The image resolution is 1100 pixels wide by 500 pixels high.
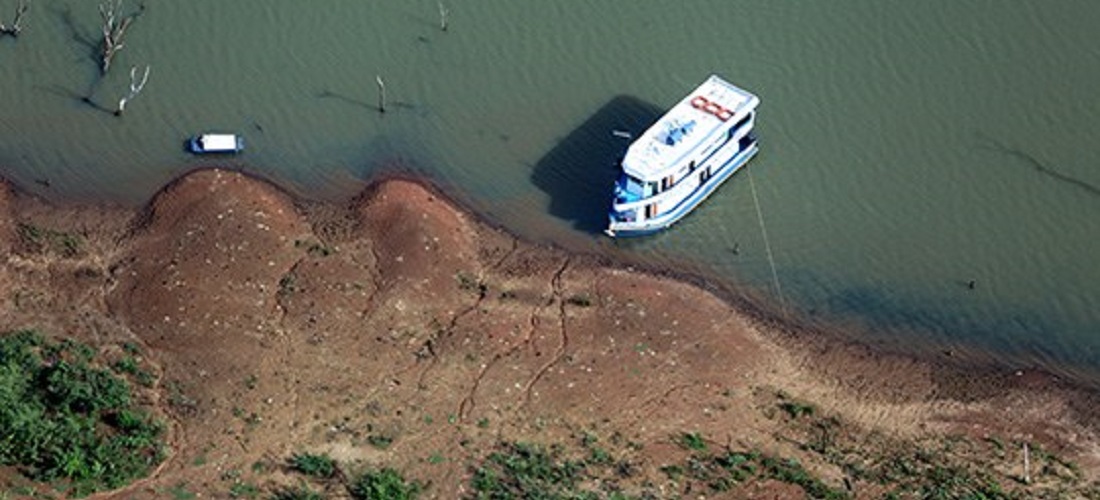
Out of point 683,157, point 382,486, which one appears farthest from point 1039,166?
point 382,486

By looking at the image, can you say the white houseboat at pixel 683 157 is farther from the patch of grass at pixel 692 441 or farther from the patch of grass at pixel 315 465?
the patch of grass at pixel 315 465

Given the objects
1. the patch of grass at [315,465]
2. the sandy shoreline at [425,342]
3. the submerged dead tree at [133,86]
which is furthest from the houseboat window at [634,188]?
the submerged dead tree at [133,86]

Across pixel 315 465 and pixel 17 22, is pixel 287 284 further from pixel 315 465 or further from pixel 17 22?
pixel 17 22

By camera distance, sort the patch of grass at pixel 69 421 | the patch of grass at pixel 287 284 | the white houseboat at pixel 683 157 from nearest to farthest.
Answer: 1. the patch of grass at pixel 69 421
2. the patch of grass at pixel 287 284
3. the white houseboat at pixel 683 157

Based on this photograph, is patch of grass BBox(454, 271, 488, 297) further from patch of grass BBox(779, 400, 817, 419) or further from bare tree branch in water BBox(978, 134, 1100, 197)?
bare tree branch in water BBox(978, 134, 1100, 197)

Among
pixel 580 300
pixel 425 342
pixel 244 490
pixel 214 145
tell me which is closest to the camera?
pixel 244 490

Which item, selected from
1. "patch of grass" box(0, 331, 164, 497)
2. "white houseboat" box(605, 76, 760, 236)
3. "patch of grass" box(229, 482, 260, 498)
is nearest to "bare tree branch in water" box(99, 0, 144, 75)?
"patch of grass" box(0, 331, 164, 497)

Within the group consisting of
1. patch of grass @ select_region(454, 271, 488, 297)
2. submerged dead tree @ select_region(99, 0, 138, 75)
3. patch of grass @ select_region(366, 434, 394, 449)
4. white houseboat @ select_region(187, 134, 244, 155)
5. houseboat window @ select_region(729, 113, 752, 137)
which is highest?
submerged dead tree @ select_region(99, 0, 138, 75)
